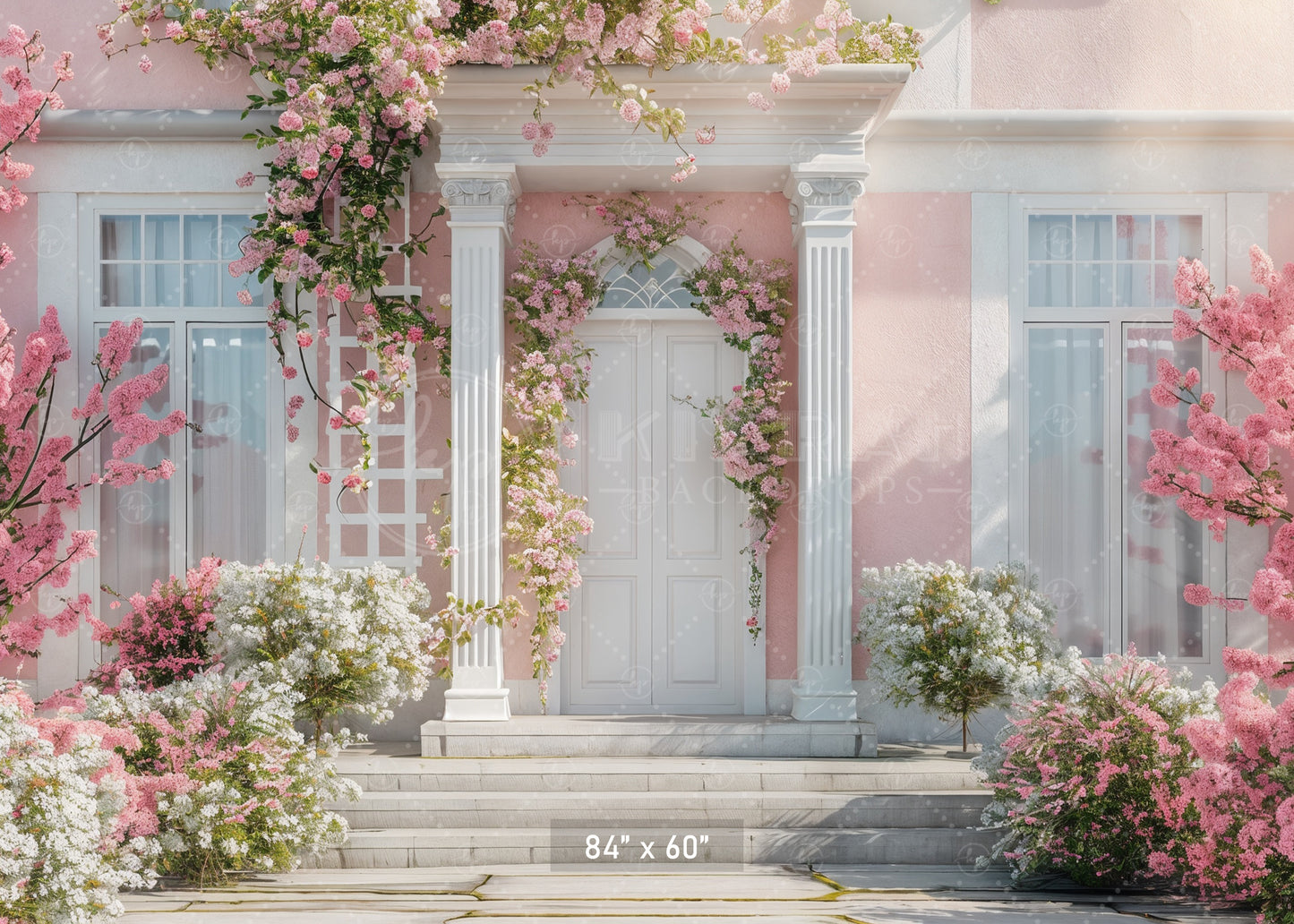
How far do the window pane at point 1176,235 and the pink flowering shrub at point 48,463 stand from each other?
615 centimetres

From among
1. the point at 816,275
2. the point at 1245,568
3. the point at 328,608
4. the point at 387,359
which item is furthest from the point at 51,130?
the point at 1245,568

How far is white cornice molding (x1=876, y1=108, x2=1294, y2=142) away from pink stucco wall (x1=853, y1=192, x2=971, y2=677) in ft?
1.35

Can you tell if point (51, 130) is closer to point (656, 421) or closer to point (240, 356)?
point (240, 356)

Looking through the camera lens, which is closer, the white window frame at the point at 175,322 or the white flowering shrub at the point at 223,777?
the white flowering shrub at the point at 223,777

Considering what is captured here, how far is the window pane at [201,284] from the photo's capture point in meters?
6.46

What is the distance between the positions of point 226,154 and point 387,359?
172 centimetres

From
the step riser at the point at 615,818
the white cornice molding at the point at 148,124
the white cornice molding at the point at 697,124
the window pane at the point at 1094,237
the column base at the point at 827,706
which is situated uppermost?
the white cornice molding at the point at 148,124

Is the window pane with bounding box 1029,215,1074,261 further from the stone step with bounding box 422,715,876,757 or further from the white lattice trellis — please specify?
the white lattice trellis

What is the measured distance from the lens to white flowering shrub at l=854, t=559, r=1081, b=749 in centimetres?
546

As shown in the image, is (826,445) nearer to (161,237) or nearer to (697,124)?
(697,124)

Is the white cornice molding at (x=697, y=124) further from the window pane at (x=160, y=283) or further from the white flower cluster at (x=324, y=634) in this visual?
the white flower cluster at (x=324, y=634)

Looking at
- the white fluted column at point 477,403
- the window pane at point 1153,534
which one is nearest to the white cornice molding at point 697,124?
the white fluted column at point 477,403

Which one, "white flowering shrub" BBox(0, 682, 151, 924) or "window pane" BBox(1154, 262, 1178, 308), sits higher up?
"window pane" BBox(1154, 262, 1178, 308)

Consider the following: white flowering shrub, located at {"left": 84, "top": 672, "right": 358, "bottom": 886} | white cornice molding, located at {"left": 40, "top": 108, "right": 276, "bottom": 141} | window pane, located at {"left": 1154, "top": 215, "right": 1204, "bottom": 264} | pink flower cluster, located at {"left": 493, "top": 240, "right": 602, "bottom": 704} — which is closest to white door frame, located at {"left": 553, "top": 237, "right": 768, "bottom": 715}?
pink flower cluster, located at {"left": 493, "top": 240, "right": 602, "bottom": 704}
